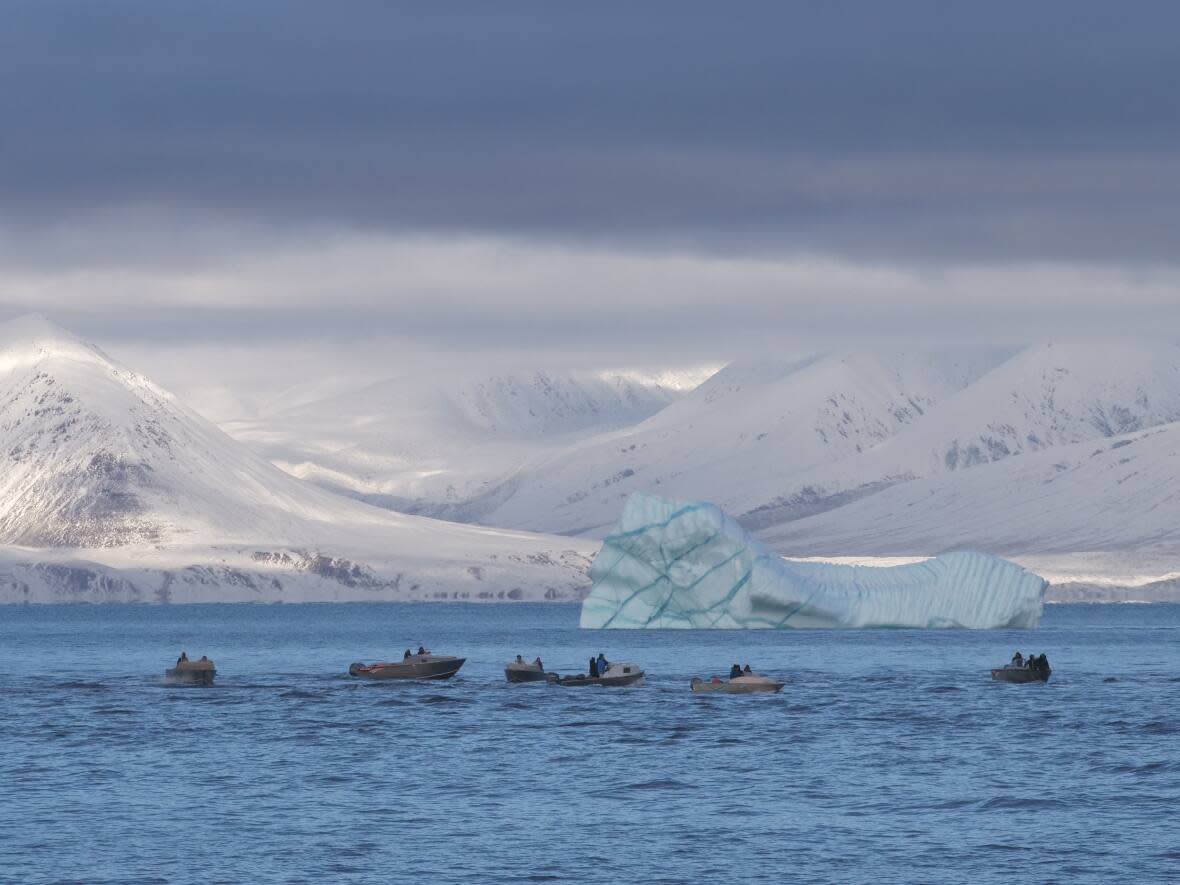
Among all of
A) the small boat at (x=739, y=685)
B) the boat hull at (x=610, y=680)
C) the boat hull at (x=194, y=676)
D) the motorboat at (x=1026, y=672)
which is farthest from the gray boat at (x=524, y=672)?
the motorboat at (x=1026, y=672)

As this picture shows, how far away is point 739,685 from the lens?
121 meters

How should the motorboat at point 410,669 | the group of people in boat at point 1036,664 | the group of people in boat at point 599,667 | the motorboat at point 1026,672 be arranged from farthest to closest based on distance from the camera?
the group of people in boat at point 1036,664 < the motorboat at point 1026,672 < the motorboat at point 410,669 < the group of people in boat at point 599,667

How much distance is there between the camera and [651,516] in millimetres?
162750

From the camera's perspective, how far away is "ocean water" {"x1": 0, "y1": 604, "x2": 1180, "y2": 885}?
217 ft

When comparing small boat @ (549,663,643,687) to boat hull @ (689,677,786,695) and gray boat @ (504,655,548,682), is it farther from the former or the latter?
boat hull @ (689,677,786,695)

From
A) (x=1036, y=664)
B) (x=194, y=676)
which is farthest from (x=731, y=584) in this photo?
(x=194, y=676)

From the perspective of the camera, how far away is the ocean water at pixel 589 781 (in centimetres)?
6625

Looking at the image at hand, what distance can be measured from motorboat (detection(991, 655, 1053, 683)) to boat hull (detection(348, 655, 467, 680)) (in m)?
28.1

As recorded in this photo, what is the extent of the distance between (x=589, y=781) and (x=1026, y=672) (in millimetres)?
52278

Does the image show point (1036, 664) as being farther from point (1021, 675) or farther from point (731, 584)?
point (731, 584)

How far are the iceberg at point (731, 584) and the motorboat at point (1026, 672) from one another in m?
33.5

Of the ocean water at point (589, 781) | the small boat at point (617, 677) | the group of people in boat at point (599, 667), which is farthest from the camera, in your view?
the group of people in boat at point (599, 667)

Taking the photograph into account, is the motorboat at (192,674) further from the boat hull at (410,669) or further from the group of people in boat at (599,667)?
the group of people in boat at (599,667)

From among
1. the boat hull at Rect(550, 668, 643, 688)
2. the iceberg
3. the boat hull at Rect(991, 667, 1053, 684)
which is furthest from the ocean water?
the iceberg
